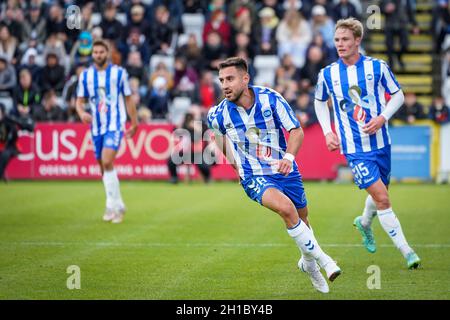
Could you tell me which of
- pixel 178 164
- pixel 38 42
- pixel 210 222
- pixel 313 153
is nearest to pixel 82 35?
pixel 38 42

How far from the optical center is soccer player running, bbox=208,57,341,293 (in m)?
7.86

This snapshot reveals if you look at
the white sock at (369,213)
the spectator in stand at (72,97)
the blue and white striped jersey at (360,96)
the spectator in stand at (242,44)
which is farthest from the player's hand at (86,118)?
the spectator in stand at (242,44)

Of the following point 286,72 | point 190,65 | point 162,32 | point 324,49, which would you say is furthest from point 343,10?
point 162,32

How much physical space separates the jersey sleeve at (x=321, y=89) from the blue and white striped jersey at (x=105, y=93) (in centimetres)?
428

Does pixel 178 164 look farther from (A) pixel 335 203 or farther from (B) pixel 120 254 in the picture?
(B) pixel 120 254

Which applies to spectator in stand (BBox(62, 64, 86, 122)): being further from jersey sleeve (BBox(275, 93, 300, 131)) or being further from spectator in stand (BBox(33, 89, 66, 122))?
jersey sleeve (BBox(275, 93, 300, 131))

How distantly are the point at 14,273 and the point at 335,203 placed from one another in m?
8.04

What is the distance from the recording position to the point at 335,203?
15914 millimetres

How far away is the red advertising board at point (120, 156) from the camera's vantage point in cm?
2081

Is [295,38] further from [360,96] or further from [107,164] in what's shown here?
[360,96]

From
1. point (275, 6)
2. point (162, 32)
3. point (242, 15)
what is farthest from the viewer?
point (275, 6)

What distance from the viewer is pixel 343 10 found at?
24203mm

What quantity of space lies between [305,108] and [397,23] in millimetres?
4402

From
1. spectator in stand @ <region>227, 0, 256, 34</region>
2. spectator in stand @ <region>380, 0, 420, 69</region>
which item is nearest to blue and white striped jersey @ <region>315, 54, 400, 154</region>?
spectator in stand @ <region>227, 0, 256, 34</region>
